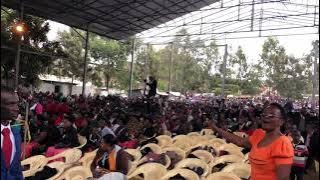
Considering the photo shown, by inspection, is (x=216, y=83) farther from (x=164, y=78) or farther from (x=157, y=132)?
(x=157, y=132)

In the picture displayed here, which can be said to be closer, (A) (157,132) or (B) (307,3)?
(A) (157,132)

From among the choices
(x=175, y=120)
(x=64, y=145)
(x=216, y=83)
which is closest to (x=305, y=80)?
(x=216, y=83)

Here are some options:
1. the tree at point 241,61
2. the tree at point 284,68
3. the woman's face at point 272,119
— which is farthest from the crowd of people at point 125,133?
the tree at point 241,61

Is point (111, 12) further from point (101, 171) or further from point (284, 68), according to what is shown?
point (284, 68)

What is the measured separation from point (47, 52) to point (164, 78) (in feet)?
101

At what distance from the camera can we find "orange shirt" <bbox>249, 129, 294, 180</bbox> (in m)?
2.83

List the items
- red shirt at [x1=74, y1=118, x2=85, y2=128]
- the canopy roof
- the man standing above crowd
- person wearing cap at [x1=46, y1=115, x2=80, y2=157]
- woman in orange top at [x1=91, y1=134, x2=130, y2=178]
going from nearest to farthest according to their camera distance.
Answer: the man standing above crowd
woman in orange top at [x1=91, y1=134, x2=130, y2=178]
person wearing cap at [x1=46, y1=115, x2=80, y2=157]
red shirt at [x1=74, y1=118, x2=85, y2=128]
the canopy roof

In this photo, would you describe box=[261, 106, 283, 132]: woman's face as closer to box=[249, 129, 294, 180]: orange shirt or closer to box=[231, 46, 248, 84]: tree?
box=[249, 129, 294, 180]: orange shirt

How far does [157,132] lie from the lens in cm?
1103

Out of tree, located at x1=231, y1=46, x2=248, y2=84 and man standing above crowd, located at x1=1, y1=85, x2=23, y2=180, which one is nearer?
man standing above crowd, located at x1=1, y1=85, x2=23, y2=180

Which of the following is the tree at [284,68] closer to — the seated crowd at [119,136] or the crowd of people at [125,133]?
the crowd of people at [125,133]

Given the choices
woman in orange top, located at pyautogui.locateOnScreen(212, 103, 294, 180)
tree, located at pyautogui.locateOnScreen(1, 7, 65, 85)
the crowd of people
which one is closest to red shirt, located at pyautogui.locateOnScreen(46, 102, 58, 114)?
the crowd of people

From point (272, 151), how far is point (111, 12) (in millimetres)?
19632

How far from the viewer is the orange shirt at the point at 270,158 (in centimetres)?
283
